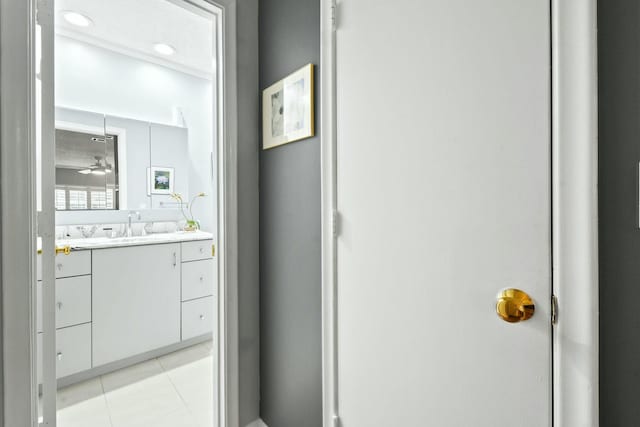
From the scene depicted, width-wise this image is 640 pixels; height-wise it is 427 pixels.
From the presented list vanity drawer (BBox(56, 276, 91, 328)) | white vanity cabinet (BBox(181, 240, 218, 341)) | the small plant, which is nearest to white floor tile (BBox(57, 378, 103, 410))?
vanity drawer (BBox(56, 276, 91, 328))

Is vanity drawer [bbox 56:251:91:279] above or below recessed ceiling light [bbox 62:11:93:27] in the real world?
below

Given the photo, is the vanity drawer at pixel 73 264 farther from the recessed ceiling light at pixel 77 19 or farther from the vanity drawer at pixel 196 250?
the recessed ceiling light at pixel 77 19

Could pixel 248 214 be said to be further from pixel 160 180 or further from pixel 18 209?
pixel 160 180

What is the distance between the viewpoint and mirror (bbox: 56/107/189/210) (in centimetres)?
269

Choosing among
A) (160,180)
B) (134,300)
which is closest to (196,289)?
(134,300)

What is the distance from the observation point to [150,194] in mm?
3154

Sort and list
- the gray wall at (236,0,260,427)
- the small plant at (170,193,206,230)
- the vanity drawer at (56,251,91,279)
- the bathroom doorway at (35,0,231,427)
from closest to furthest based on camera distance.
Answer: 1. the gray wall at (236,0,260,427)
2. the bathroom doorway at (35,0,231,427)
3. the vanity drawer at (56,251,91,279)
4. the small plant at (170,193,206,230)

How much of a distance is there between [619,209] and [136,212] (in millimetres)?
3461

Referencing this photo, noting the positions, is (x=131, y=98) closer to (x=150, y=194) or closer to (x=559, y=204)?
(x=150, y=194)

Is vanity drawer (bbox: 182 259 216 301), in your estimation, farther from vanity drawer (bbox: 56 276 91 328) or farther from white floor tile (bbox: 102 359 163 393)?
vanity drawer (bbox: 56 276 91 328)

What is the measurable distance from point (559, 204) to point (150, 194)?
132 inches

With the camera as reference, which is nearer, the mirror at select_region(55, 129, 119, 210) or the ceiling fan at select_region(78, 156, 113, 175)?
the mirror at select_region(55, 129, 119, 210)

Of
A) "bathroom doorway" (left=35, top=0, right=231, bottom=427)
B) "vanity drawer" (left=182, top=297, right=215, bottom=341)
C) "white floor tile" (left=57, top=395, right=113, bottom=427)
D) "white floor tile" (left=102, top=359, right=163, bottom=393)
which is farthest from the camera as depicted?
"vanity drawer" (left=182, top=297, right=215, bottom=341)

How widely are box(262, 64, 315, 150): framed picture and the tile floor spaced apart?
5.67 feet
